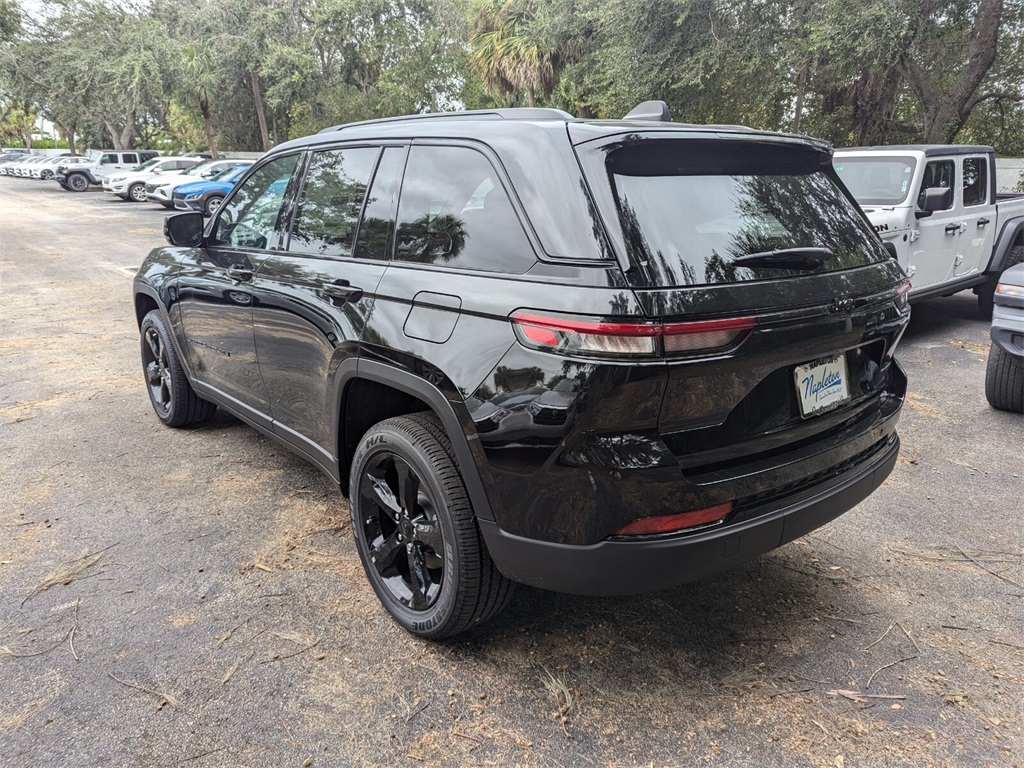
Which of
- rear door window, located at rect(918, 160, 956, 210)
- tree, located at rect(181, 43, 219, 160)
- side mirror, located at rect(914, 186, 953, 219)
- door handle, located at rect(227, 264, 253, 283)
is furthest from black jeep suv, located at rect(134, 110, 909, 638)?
tree, located at rect(181, 43, 219, 160)

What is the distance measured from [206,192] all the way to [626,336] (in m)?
21.8

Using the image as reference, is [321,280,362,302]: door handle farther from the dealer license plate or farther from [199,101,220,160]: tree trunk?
[199,101,220,160]: tree trunk

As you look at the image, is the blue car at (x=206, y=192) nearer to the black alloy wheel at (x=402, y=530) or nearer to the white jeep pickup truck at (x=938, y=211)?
the white jeep pickup truck at (x=938, y=211)

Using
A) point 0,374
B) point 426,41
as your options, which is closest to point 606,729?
point 0,374

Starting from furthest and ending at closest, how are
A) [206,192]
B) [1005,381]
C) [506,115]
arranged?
[206,192]
[1005,381]
[506,115]

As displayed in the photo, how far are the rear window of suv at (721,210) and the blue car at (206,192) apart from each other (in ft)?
66.4

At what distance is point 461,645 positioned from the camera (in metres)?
2.74

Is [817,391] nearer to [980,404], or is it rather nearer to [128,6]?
[980,404]

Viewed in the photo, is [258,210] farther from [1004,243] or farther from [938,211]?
[1004,243]

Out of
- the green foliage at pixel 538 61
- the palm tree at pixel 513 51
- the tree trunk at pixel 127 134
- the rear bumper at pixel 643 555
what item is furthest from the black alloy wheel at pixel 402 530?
the tree trunk at pixel 127 134

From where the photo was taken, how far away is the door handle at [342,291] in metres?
2.90

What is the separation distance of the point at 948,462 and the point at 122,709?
4.29m

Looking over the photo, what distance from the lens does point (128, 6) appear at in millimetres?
34000

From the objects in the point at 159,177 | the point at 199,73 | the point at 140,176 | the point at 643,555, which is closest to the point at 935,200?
the point at 643,555
